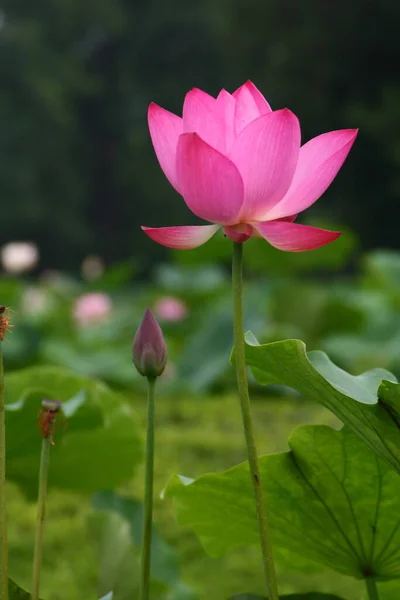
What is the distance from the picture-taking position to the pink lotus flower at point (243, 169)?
1.16 ft

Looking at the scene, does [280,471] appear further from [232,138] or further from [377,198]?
[377,198]

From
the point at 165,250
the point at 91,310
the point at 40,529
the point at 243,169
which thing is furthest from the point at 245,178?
the point at 165,250

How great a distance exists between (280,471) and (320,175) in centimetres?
17

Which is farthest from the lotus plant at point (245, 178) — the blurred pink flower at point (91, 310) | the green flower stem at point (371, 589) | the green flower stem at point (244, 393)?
the blurred pink flower at point (91, 310)

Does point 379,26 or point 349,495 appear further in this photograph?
Answer: point 379,26

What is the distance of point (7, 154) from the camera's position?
1170 cm

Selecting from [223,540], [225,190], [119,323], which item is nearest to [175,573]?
[223,540]

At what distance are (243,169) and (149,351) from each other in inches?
3.7

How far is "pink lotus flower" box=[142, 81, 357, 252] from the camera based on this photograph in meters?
0.35

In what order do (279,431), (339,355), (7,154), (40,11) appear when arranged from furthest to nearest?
(40,11), (7,154), (339,355), (279,431)

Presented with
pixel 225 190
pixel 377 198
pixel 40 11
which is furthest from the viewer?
pixel 40 11

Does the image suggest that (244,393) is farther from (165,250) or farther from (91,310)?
(165,250)

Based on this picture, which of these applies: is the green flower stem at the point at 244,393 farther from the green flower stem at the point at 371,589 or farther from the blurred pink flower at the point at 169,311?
the blurred pink flower at the point at 169,311

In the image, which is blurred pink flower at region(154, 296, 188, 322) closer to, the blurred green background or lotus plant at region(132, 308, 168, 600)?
the blurred green background
